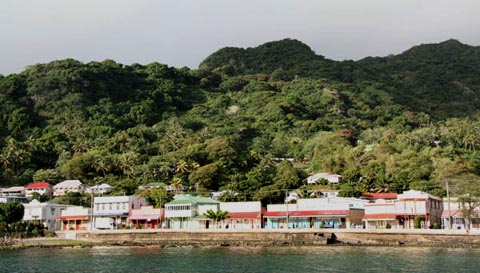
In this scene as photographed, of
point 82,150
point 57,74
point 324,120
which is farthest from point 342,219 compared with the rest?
point 57,74

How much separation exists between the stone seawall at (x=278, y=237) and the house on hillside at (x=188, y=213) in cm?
922

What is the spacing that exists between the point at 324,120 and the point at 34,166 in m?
82.2

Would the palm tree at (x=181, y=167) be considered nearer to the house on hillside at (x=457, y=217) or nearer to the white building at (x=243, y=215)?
the white building at (x=243, y=215)

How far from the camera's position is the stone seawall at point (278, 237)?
61469 mm

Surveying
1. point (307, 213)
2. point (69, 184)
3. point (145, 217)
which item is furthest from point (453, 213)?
point (69, 184)

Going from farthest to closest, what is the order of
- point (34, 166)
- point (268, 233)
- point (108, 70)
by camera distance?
1. point (108, 70)
2. point (34, 166)
3. point (268, 233)

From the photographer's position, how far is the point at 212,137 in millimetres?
140000

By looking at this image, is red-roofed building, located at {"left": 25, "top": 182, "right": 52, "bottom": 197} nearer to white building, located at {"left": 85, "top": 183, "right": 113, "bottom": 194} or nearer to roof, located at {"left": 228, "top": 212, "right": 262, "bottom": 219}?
white building, located at {"left": 85, "top": 183, "right": 113, "bottom": 194}

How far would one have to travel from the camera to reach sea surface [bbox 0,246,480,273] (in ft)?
149

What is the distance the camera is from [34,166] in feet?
394

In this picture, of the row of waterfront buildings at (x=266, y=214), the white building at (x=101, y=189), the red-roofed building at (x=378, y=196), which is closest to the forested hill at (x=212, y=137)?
the red-roofed building at (x=378, y=196)

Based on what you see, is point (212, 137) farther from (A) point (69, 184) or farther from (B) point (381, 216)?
(B) point (381, 216)

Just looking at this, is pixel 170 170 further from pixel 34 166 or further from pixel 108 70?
pixel 108 70

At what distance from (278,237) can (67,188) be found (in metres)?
51.8
